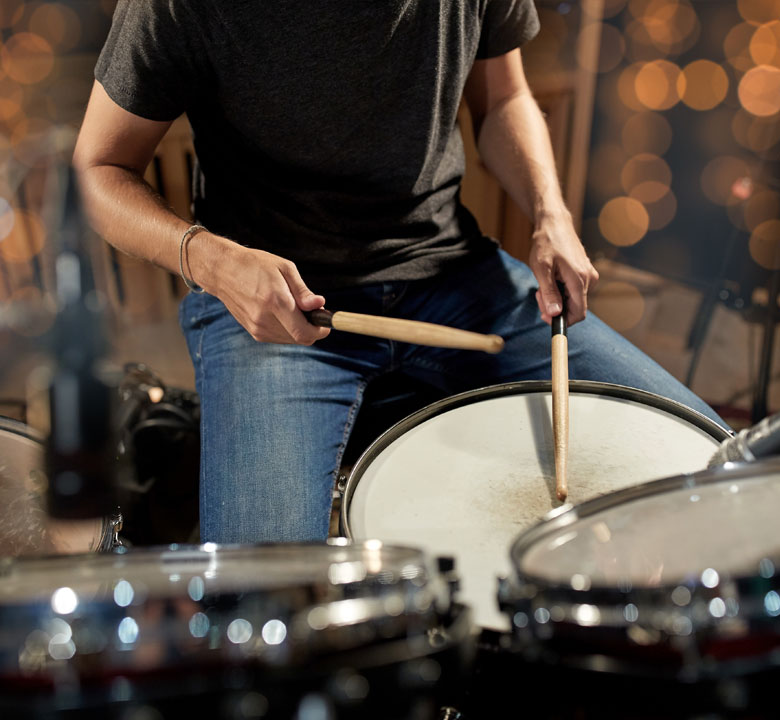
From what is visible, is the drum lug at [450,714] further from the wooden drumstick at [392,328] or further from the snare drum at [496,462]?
the wooden drumstick at [392,328]

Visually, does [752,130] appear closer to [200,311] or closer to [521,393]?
[521,393]

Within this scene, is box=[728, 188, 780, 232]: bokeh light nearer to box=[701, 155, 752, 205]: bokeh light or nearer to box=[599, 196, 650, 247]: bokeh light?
box=[701, 155, 752, 205]: bokeh light

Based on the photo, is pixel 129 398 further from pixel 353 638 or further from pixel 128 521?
pixel 353 638

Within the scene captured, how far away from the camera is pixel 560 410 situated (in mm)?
734

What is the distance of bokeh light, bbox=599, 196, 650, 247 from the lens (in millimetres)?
2084

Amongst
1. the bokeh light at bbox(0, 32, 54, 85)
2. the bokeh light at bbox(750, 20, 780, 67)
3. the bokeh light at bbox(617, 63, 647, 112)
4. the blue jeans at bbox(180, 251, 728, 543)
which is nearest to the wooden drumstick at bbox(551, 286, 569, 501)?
the blue jeans at bbox(180, 251, 728, 543)

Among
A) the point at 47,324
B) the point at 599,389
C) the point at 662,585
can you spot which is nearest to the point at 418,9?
the point at 599,389

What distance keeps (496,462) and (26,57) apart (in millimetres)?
1328

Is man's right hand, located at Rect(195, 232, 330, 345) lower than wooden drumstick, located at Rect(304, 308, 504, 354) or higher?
higher

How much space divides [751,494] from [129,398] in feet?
3.03

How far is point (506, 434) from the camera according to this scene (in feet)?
2.51

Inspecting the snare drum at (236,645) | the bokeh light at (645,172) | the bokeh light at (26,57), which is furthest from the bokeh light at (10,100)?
the bokeh light at (645,172)

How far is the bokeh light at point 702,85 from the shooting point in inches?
74.7

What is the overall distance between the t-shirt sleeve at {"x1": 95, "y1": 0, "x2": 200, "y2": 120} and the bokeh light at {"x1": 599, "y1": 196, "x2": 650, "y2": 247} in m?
1.52
